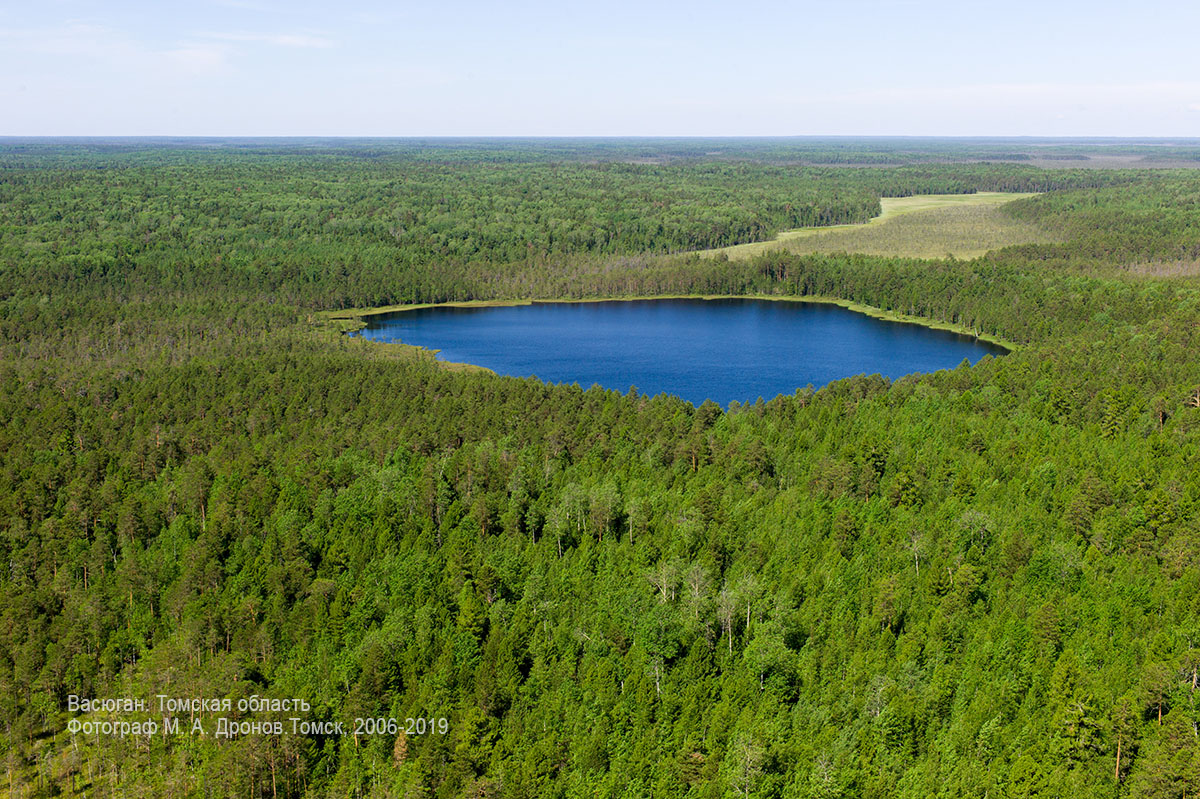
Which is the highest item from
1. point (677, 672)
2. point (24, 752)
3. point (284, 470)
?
point (284, 470)

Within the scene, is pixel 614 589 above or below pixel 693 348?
below

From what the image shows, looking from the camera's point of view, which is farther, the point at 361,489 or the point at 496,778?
the point at 361,489

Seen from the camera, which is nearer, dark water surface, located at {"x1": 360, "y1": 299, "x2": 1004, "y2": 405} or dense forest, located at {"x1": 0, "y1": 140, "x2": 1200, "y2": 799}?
dense forest, located at {"x1": 0, "y1": 140, "x2": 1200, "y2": 799}

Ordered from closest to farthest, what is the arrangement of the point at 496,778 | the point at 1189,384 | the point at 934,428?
the point at 496,778, the point at 934,428, the point at 1189,384

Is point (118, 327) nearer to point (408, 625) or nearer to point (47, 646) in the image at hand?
point (47, 646)

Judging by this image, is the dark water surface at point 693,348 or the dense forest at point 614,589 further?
the dark water surface at point 693,348

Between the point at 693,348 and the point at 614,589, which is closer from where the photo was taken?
the point at 614,589

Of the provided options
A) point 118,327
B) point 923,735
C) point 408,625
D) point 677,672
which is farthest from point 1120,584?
point 118,327

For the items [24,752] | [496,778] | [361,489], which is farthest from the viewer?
[361,489]
